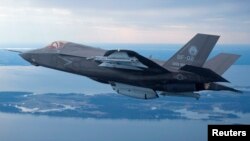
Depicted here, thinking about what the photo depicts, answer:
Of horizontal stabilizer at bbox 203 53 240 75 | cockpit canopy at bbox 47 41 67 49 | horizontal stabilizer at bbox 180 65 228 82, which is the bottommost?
horizontal stabilizer at bbox 180 65 228 82

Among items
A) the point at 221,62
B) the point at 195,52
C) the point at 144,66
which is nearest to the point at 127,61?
the point at 144,66

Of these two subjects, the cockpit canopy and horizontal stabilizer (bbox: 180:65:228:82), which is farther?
the cockpit canopy

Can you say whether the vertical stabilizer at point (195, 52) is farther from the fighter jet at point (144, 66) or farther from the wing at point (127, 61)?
the wing at point (127, 61)

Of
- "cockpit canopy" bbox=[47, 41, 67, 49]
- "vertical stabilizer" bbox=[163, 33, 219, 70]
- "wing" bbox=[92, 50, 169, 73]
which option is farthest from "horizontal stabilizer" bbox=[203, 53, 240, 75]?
"cockpit canopy" bbox=[47, 41, 67, 49]

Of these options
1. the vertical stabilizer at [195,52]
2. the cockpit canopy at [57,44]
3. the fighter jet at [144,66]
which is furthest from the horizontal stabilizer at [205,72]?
the cockpit canopy at [57,44]

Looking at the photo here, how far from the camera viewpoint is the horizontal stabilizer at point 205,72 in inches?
195

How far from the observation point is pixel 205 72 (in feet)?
16.4

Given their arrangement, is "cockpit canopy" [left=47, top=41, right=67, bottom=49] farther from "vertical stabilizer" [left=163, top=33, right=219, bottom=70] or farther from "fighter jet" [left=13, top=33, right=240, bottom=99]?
"vertical stabilizer" [left=163, top=33, right=219, bottom=70]

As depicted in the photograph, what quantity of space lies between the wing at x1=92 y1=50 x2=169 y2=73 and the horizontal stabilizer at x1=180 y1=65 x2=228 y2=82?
1.13 ft

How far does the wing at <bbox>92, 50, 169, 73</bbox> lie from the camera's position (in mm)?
4934

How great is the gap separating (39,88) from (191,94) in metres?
3.57

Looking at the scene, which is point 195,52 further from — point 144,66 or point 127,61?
point 127,61

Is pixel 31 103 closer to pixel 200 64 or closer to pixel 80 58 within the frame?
pixel 80 58

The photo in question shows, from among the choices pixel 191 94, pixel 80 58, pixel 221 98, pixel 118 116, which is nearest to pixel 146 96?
pixel 191 94
